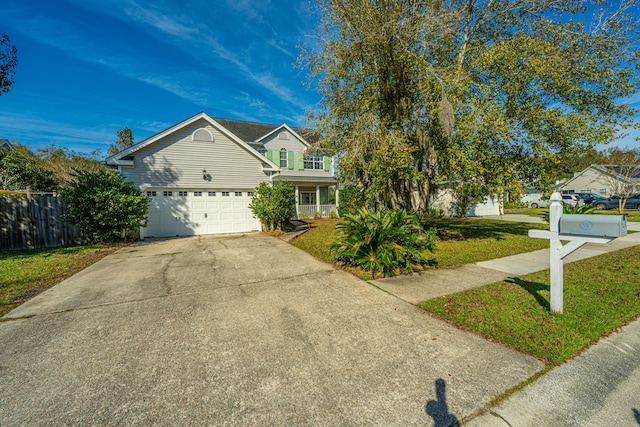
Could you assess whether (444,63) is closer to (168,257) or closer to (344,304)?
Result: (344,304)

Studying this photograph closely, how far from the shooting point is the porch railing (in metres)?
18.5

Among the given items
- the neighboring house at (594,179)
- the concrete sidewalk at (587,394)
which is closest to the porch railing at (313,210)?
the concrete sidewalk at (587,394)

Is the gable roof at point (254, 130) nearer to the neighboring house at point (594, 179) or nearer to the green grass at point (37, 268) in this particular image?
the green grass at point (37, 268)

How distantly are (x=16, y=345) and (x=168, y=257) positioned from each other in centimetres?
474

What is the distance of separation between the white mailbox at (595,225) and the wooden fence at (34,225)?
14135mm

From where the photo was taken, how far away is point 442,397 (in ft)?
7.22

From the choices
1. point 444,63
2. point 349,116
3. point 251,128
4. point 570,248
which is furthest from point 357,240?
point 251,128

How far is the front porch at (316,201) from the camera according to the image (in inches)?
729

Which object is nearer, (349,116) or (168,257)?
(168,257)

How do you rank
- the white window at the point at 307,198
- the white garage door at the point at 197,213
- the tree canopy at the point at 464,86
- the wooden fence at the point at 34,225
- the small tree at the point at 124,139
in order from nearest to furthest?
the tree canopy at the point at 464,86 → the wooden fence at the point at 34,225 → the white garage door at the point at 197,213 → the white window at the point at 307,198 → the small tree at the point at 124,139

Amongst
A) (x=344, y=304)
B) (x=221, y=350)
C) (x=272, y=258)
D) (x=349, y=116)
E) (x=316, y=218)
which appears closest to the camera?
(x=221, y=350)

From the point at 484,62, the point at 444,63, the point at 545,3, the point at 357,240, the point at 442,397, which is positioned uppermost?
the point at 545,3

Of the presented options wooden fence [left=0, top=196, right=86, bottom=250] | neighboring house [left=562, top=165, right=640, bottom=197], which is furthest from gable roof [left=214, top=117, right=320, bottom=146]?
neighboring house [left=562, top=165, right=640, bottom=197]

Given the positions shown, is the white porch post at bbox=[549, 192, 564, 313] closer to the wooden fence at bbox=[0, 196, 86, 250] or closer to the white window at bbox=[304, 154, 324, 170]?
the wooden fence at bbox=[0, 196, 86, 250]
